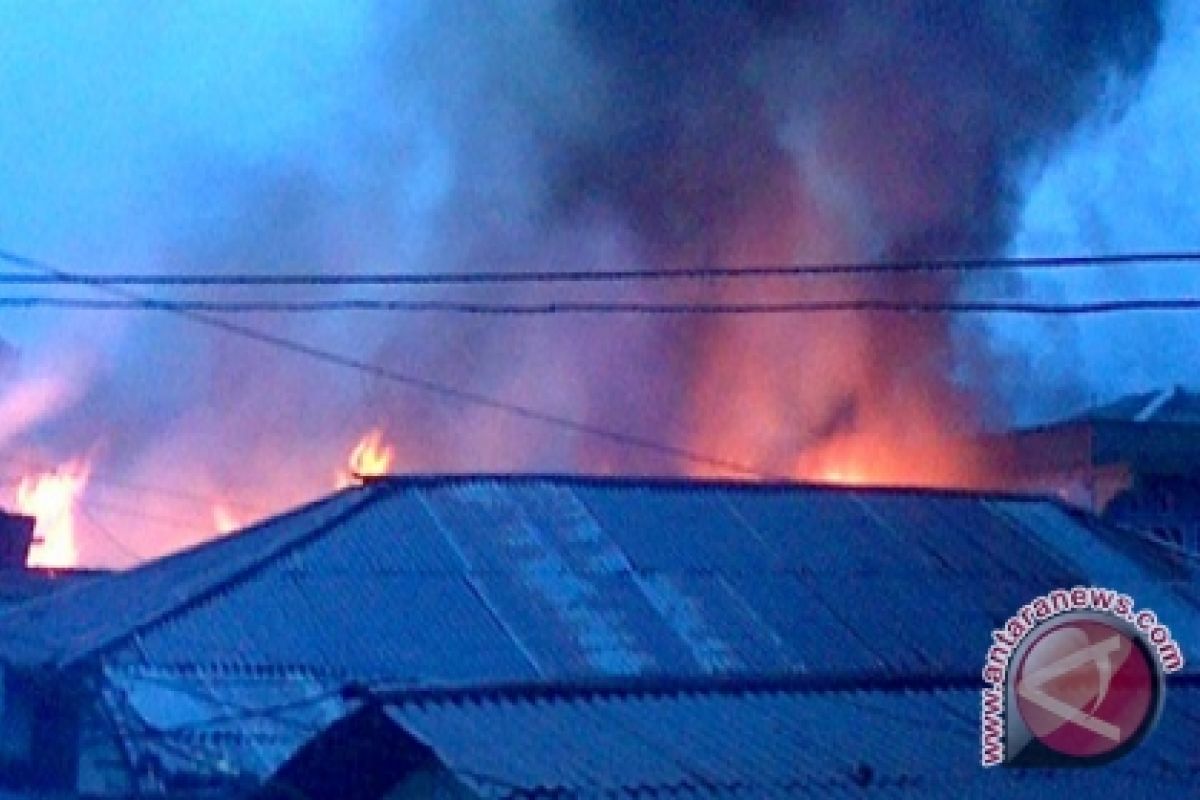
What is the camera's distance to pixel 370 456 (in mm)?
27016

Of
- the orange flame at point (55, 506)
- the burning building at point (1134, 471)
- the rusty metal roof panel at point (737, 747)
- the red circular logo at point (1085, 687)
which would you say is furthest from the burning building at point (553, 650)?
the orange flame at point (55, 506)

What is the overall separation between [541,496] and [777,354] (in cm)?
1484

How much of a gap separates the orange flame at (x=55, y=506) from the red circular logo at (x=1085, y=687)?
21878 millimetres

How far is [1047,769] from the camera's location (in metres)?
9.47

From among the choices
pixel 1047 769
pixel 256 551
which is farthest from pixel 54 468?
pixel 1047 769

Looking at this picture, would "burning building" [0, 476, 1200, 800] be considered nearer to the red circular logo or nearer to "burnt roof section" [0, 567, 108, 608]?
the red circular logo

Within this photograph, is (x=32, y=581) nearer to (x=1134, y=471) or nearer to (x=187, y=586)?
(x=187, y=586)

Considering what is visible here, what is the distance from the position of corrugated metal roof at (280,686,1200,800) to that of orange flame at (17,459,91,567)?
66.5 ft

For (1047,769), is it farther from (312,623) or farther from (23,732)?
(23,732)

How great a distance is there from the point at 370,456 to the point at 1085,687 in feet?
63.7

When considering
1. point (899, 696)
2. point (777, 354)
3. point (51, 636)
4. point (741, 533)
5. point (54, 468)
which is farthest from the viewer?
point (54, 468)

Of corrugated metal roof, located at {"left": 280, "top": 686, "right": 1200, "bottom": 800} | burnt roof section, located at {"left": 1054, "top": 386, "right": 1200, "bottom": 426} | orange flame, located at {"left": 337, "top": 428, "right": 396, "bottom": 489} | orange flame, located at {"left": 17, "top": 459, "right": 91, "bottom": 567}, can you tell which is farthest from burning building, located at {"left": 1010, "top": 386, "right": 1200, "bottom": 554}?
orange flame, located at {"left": 17, "top": 459, "right": 91, "bottom": 567}

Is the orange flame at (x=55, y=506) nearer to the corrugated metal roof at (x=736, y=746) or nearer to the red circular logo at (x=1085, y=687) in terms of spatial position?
the corrugated metal roof at (x=736, y=746)

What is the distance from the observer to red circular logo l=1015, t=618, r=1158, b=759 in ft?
28.7
